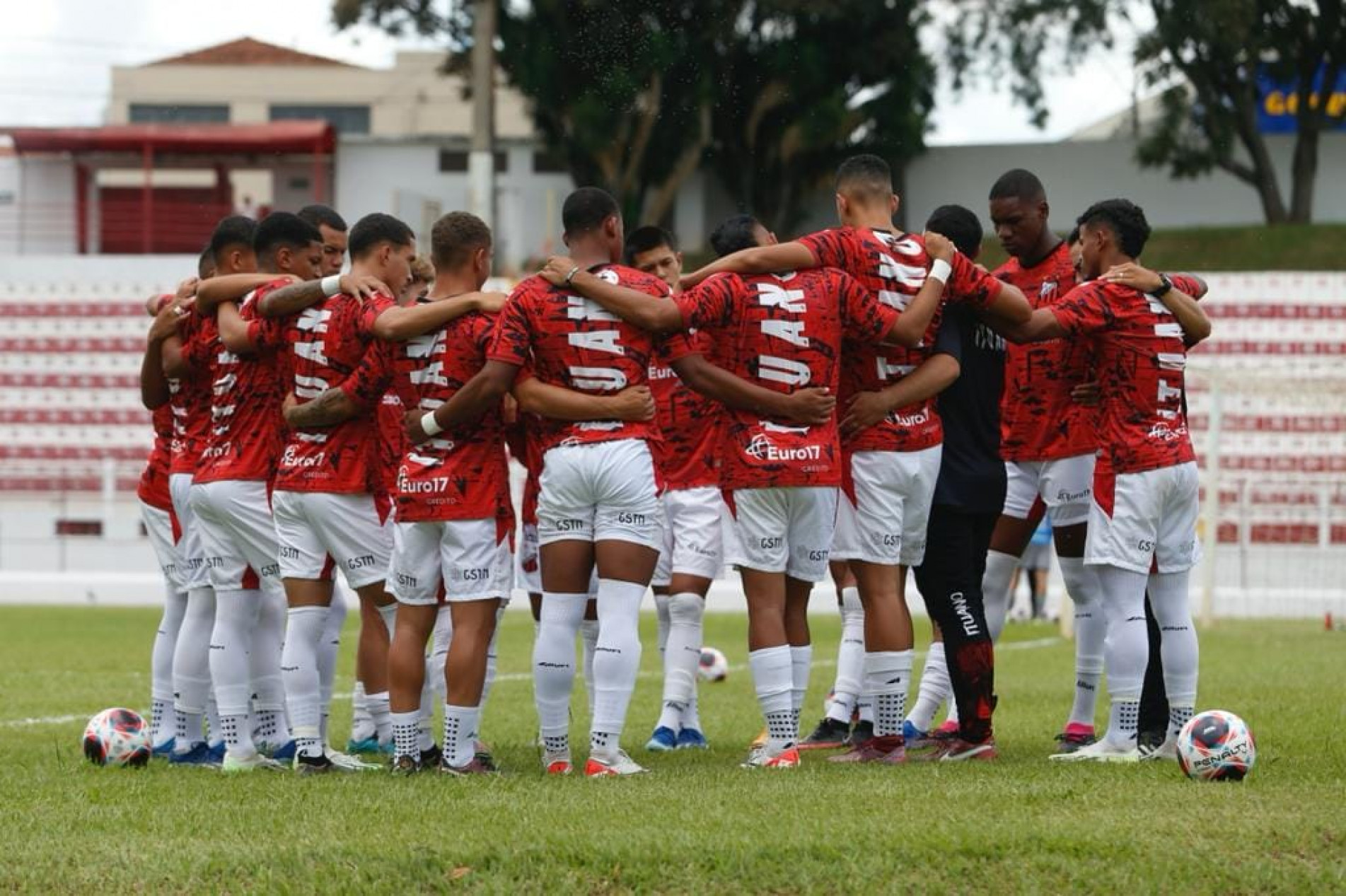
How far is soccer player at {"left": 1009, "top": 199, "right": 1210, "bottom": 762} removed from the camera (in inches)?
318

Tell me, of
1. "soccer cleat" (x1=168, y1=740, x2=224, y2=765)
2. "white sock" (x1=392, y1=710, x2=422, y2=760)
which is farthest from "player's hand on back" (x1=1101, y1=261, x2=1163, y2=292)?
"soccer cleat" (x1=168, y1=740, x2=224, y2=765)

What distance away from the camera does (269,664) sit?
8.96 metres

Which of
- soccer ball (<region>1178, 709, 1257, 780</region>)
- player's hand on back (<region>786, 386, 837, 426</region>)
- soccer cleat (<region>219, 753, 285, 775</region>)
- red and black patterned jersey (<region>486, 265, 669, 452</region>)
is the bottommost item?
soccer cleat (<region>219, 753, 285, 775</region>)

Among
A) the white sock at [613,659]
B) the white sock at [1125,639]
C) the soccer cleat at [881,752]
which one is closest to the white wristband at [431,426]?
the white sock at [613,659]

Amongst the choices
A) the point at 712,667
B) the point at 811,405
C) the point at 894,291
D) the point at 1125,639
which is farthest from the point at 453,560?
the point at 712,667

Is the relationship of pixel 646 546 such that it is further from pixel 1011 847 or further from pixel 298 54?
pixel 298 54

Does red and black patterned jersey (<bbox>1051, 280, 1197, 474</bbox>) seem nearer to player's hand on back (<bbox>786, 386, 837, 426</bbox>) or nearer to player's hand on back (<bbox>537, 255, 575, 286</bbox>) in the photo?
player's hand on back (<bbox>786, 386, 837, 426</bbox>)

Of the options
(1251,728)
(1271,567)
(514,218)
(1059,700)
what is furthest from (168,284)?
(1251,728)

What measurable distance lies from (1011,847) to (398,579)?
314cm

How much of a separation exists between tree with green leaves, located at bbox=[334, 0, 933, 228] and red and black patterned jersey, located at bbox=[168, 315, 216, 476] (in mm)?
28005

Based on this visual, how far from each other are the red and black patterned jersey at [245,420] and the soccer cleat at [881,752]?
9.67 feet

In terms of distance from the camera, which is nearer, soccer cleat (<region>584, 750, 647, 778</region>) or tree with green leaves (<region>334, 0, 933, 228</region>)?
soccer cleat (<region>584, 750, 647, 778</region>)

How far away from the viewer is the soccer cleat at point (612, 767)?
25.5 feet

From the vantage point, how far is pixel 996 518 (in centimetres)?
877
